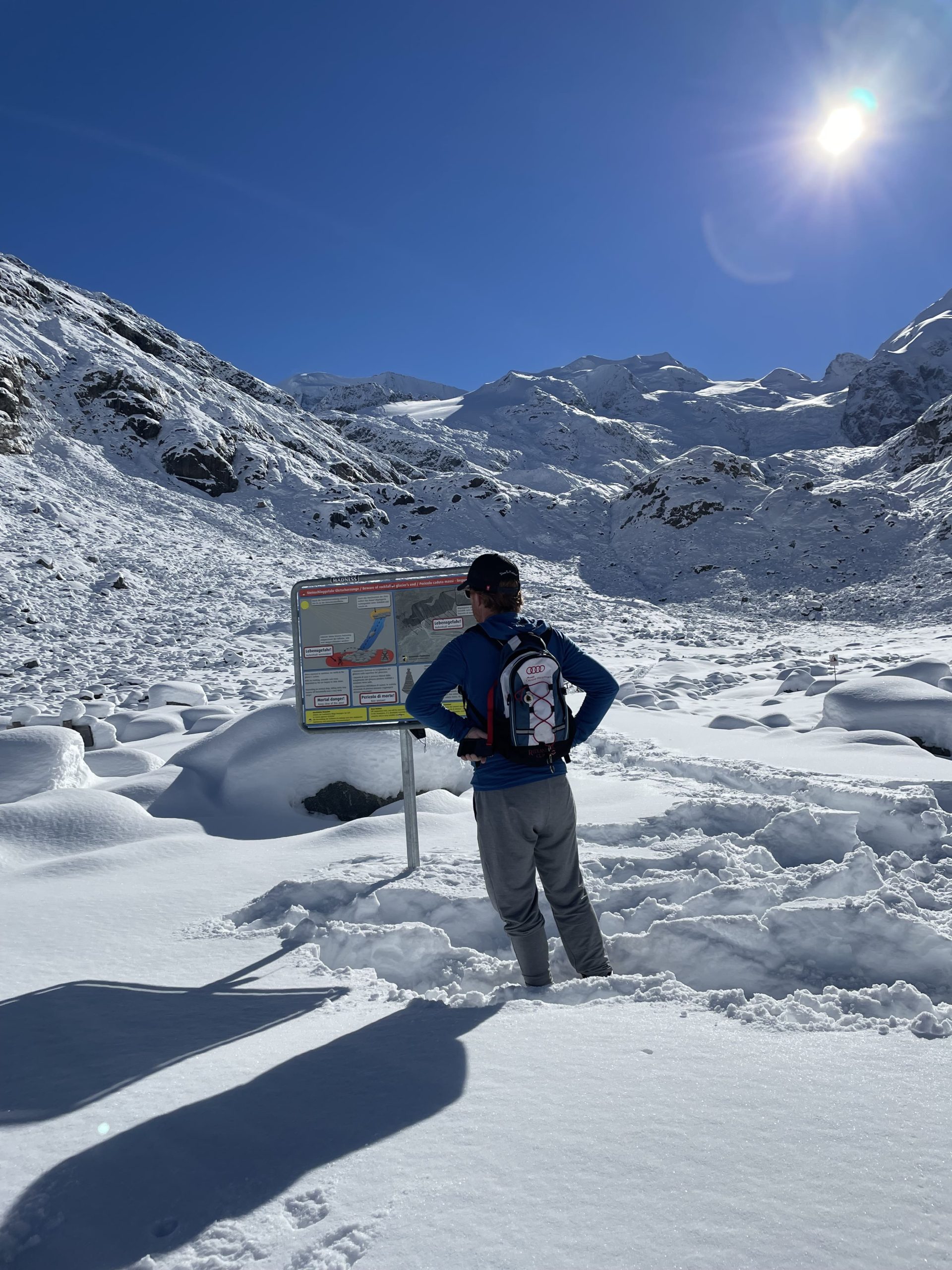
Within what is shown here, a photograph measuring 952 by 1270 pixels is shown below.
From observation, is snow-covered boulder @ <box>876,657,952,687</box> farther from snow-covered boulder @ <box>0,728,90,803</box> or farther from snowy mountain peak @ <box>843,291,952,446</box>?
snowy mountain peak @ <box>843,291,952,446</box>

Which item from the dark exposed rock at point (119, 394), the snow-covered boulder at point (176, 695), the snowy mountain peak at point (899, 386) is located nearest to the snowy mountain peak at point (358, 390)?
the snowy mountain peak at point (899, 386)

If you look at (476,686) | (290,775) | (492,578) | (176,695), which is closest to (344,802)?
(290,775)

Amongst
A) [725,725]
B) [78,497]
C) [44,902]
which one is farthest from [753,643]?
[78,497]

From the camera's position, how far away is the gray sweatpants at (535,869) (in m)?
2.67

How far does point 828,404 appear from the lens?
355ft

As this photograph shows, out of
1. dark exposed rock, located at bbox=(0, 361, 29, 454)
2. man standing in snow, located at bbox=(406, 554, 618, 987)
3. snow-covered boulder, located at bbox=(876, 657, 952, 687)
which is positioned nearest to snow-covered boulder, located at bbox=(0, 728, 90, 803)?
man standing in snow, located at bbox=(406, 554, 618, 987)

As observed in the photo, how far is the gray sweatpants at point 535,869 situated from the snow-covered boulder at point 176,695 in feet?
28.0

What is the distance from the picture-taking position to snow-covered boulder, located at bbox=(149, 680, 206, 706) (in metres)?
10.4

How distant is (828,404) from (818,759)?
393 feet

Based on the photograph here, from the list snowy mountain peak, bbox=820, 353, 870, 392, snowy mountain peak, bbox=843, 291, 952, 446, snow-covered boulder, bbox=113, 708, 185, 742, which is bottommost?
snow-covered boulder, bbox=113, 708, 185, 742

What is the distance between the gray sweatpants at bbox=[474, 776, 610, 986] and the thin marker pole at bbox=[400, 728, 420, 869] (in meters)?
1.21

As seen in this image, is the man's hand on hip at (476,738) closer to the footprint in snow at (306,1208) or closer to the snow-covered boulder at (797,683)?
the footprint in snow at (306,1208)

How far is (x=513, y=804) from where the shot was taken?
8.71ft

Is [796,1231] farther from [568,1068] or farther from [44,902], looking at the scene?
[44,902]
